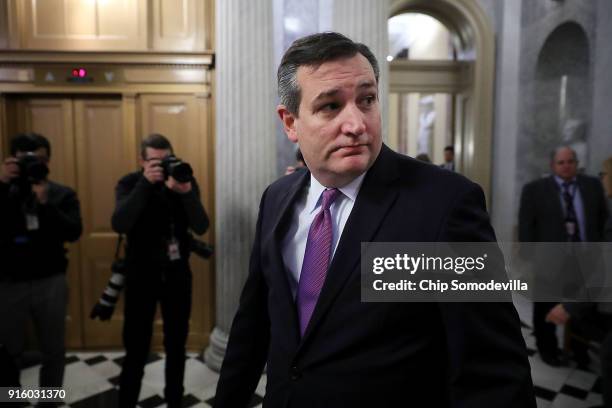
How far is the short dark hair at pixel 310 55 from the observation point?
118 cm

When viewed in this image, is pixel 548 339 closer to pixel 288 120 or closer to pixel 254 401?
pixel 254 401

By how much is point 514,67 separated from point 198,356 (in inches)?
191

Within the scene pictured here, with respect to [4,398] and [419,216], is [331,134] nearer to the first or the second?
[419,216]

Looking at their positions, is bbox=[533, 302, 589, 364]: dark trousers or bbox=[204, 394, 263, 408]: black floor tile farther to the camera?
bbox=[533, 302, 589, 364]: dark trousers

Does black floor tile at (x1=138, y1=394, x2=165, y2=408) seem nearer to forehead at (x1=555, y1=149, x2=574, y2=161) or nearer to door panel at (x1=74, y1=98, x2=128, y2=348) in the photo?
door panel at (x1=74, y1=98, x2=128, y2=348)

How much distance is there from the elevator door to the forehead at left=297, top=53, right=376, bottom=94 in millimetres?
3170

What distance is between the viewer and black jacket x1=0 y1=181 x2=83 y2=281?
114 inches

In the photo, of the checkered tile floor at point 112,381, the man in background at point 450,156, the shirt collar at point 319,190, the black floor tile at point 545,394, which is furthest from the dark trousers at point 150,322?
the man in background at point 450,156

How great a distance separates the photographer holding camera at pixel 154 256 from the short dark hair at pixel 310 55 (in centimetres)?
162

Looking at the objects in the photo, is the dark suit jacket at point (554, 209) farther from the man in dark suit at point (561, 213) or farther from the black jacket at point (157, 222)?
the black jacket at point (157, 222)

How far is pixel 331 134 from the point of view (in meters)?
1.19

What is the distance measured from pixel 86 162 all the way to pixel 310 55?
3.33 meters

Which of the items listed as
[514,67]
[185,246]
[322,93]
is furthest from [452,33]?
[322,93]
